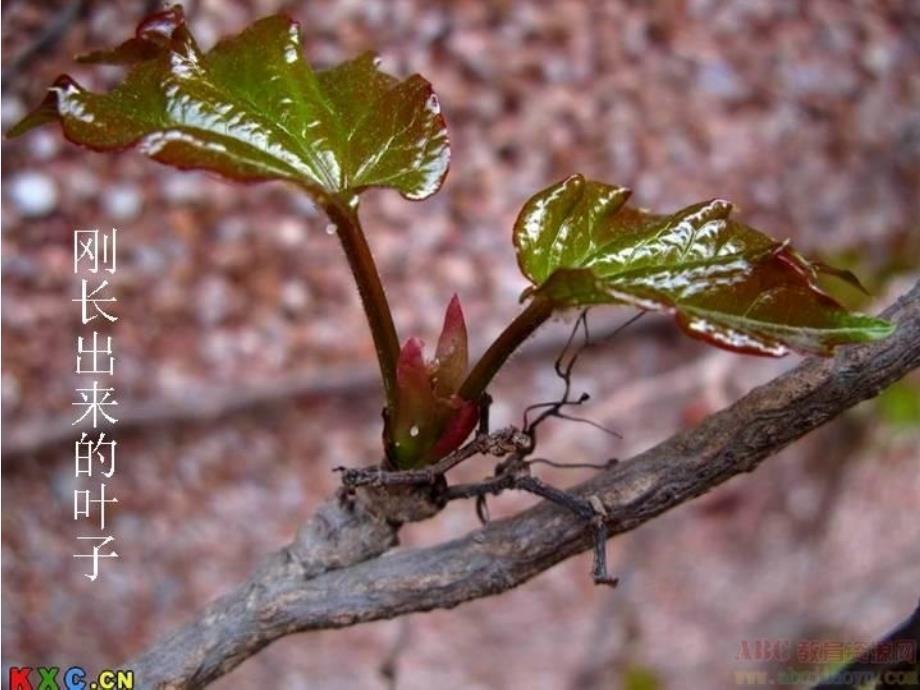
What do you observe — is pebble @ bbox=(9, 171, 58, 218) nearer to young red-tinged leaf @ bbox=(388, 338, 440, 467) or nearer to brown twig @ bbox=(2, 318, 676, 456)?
brown twig @ bbox=(2, 318, 676, 456)

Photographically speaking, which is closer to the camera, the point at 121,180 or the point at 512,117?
the point at 121,180

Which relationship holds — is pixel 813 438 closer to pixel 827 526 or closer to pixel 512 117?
pixel 827 526

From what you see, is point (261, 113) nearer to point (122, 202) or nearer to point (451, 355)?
point (451, 355)

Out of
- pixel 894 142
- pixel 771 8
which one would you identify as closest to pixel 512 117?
pixel 771 8

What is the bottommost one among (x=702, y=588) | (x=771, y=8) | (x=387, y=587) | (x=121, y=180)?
(x=387, y=587)

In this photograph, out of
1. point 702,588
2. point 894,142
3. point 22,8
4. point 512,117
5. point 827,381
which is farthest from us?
point 702,588

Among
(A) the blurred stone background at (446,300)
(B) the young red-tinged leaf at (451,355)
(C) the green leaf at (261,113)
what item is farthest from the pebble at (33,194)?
(B) the young red-tinged leaf at (451,355)

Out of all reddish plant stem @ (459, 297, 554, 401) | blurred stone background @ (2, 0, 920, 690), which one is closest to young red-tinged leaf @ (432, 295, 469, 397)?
reddish plant stem @ (459, 297, 554, 401)
